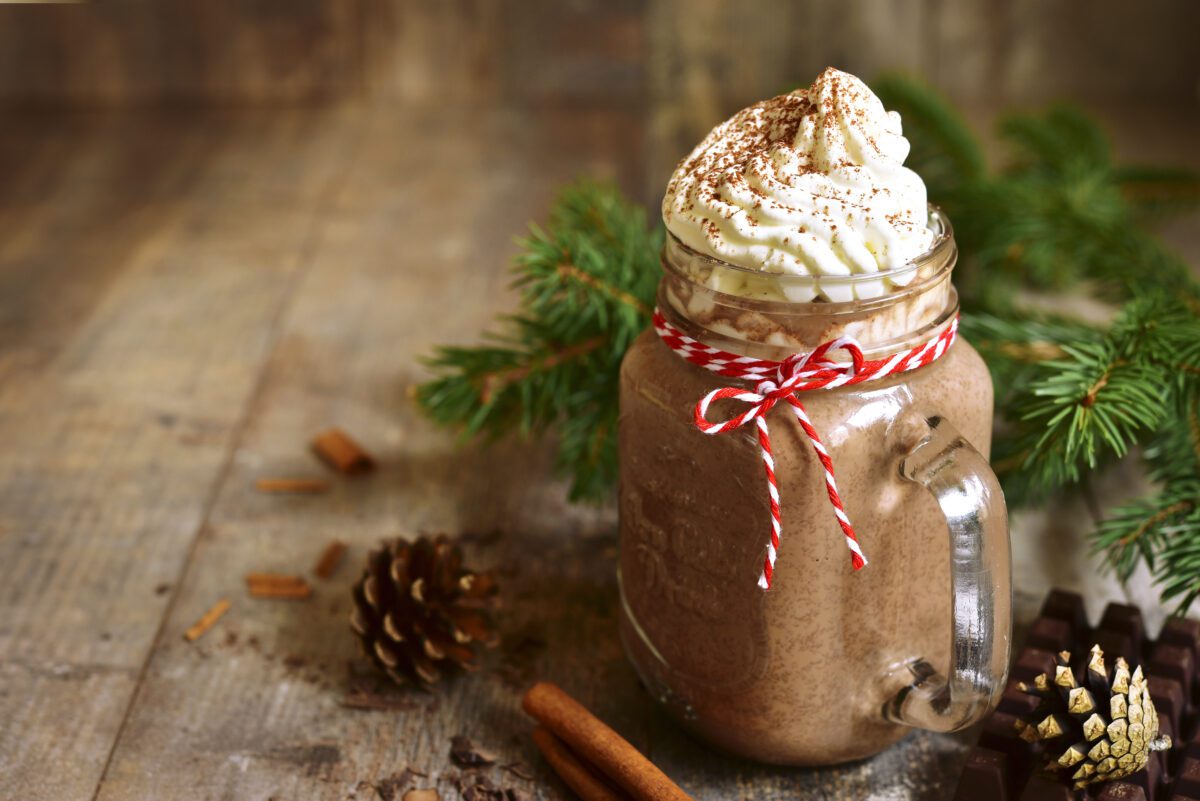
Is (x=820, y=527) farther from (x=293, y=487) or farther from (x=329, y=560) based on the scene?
(x=293, y=487)

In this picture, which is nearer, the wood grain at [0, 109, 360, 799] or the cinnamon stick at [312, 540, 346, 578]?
the wood grain at [0, 109, 360, 799]

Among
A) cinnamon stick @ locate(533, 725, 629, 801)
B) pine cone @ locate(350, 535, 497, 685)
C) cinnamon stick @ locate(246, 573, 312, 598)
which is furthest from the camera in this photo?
cinnamon stick @ locate(246, 573, 312, 598)

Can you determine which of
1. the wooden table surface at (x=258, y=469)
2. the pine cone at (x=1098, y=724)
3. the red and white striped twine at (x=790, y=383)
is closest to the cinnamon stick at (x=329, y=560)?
the wooden table surface at (x=258, y=469)

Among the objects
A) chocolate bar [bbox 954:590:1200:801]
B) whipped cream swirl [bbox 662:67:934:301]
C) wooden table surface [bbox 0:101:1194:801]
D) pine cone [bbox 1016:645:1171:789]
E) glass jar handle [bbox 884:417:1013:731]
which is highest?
whipped cream swirl [bbox 662:67:934:301]

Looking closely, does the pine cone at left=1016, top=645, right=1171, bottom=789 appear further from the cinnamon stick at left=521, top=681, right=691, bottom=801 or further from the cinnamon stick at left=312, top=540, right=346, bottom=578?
the cinnamon stick at left=312, top=540, right=346, bottom=578

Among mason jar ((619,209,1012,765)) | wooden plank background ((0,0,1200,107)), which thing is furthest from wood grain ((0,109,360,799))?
mason jar ((619,209,1012,765))

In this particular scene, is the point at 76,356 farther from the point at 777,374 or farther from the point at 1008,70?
the point at 1008,70

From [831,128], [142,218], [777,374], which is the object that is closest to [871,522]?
[777,374]

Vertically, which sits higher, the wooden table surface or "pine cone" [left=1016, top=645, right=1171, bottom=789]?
"pine cone" [left=1016, top=645, right=1171, bottom=789]
